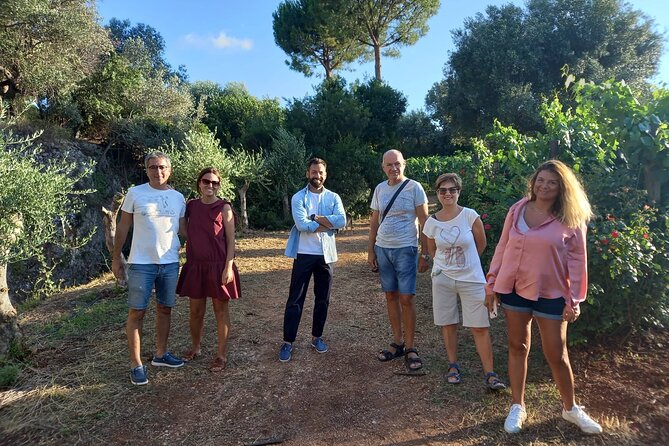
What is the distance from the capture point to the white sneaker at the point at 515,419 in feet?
8.54

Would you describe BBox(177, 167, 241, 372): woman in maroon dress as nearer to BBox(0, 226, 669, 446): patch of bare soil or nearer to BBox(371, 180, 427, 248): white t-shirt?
BBox(0, 226, 669, 446): patch of bare soil

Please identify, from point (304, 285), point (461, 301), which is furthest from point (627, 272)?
point (304, 285)

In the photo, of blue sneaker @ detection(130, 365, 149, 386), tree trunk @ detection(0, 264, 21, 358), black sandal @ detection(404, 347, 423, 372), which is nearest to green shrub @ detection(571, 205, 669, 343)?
black sandal @ detection(404, 347, 423, 372)

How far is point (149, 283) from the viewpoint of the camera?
132 inches

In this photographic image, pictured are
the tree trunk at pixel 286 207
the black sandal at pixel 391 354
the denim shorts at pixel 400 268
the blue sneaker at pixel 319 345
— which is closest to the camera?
the denim shorts at pixel 400 268

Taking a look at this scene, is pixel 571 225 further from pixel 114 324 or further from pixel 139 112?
pixel 139 112

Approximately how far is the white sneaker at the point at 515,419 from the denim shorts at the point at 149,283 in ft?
9.07

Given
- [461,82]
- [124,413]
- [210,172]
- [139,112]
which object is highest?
[461,82]

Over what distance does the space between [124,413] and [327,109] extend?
1488 cm

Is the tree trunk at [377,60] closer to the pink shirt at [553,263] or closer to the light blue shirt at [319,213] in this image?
the light blue shirt at [319,213]

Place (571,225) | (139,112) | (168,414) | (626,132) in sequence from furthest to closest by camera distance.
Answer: (139,112) < (626,132) < (168,414) < (571,225)

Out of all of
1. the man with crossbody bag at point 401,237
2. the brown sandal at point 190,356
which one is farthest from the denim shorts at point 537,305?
the brown sandal at point 190,356

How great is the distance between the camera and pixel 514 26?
16250mm

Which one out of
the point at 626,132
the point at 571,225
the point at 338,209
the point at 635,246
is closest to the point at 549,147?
the point at 626,132
